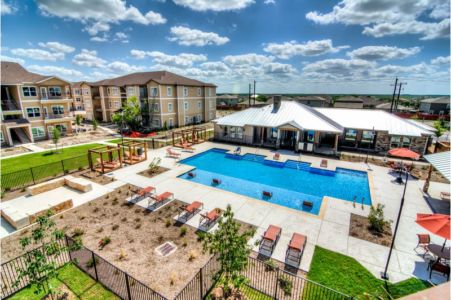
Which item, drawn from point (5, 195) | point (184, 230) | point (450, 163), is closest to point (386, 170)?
point (450, 163)

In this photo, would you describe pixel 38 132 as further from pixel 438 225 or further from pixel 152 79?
pixel 438 225

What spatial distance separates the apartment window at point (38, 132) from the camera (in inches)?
1240

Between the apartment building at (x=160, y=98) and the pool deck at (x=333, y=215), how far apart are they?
21.0m

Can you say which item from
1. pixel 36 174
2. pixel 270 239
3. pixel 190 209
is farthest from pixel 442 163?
pixel 36 174

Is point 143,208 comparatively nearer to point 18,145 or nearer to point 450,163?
point 450,163

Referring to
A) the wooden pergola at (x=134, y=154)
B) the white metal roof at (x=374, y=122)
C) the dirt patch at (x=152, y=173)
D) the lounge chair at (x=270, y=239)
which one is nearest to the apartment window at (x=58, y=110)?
the wooden pergola at (x=134, y=154)

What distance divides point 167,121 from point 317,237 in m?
35.2

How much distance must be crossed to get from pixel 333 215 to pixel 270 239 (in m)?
5.45

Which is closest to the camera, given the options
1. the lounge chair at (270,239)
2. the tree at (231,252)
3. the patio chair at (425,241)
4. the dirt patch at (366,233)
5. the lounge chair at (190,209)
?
the tree at (231,252)

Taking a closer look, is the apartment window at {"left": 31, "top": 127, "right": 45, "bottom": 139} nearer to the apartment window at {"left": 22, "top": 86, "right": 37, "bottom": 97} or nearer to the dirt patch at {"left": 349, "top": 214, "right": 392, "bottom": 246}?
the apartment window at {"left": 22, "top": 86, "right": 37, "bottom": 97}

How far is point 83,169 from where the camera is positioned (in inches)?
797

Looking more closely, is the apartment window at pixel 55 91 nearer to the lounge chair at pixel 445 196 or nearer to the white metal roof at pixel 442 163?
the white metal roof at pixel 442 163

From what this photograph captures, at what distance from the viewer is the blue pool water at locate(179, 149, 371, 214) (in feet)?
53.7

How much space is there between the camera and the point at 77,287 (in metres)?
8.10
